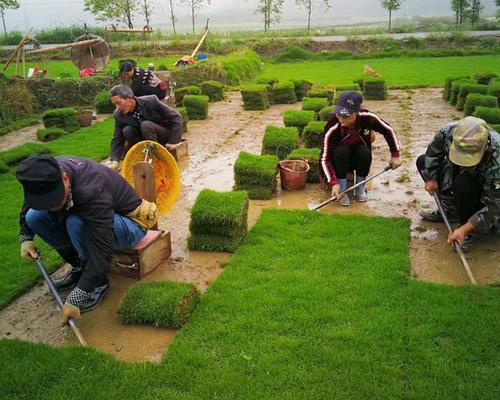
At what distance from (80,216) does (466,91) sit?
34.6ft

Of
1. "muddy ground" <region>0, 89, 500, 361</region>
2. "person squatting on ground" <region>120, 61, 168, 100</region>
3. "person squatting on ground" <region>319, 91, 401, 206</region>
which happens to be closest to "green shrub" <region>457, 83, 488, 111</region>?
"muddy ground" <region>0, 89, 500, 361</region>

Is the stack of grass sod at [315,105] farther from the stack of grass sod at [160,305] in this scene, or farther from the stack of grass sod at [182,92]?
the stack of grass sod at [160,305]

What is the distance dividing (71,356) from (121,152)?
375cm

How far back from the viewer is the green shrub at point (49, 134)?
10969mm

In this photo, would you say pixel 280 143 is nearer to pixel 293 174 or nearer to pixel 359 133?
pixel 293 174

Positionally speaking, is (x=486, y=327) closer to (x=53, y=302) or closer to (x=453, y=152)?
(x=453, y=152)

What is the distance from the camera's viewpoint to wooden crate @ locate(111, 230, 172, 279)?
4.83 m

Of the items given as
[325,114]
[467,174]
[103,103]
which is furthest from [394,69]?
[467,174]

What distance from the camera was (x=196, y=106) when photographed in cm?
1222

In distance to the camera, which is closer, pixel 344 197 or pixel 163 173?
pixel 163 173

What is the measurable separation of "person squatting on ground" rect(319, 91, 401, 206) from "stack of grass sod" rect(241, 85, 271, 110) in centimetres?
712

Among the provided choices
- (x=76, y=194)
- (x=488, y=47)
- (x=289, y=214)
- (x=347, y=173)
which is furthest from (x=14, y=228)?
(x=488, y=47)

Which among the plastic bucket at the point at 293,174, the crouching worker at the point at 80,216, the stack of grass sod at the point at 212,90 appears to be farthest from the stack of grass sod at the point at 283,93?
the crouching worker at the point at 80,216

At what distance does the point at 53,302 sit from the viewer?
463 cm
